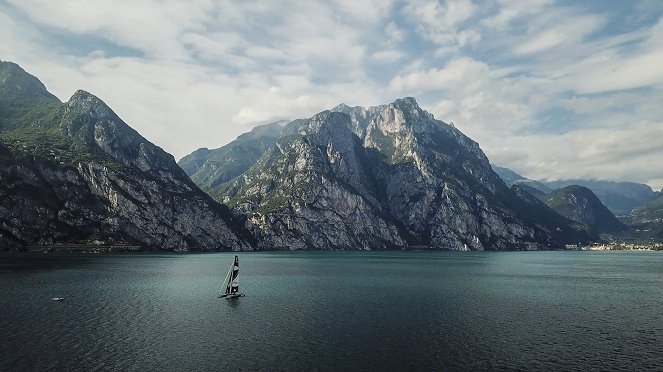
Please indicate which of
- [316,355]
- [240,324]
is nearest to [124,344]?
[240,324]

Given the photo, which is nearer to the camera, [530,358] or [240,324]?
[530,358]

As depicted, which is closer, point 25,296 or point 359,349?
point 359,349

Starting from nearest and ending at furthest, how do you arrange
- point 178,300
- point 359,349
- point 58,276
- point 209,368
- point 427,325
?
point 209,368 → point 359,349 → point 427,325 → point 178,300 → point 58,276

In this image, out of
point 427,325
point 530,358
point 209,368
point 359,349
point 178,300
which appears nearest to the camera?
A: point 209,368

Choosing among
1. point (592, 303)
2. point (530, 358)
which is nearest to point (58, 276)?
point (530, 358)

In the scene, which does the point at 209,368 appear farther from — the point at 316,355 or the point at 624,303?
the point at 624,303

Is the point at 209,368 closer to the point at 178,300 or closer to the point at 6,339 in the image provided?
the point at 6,339
